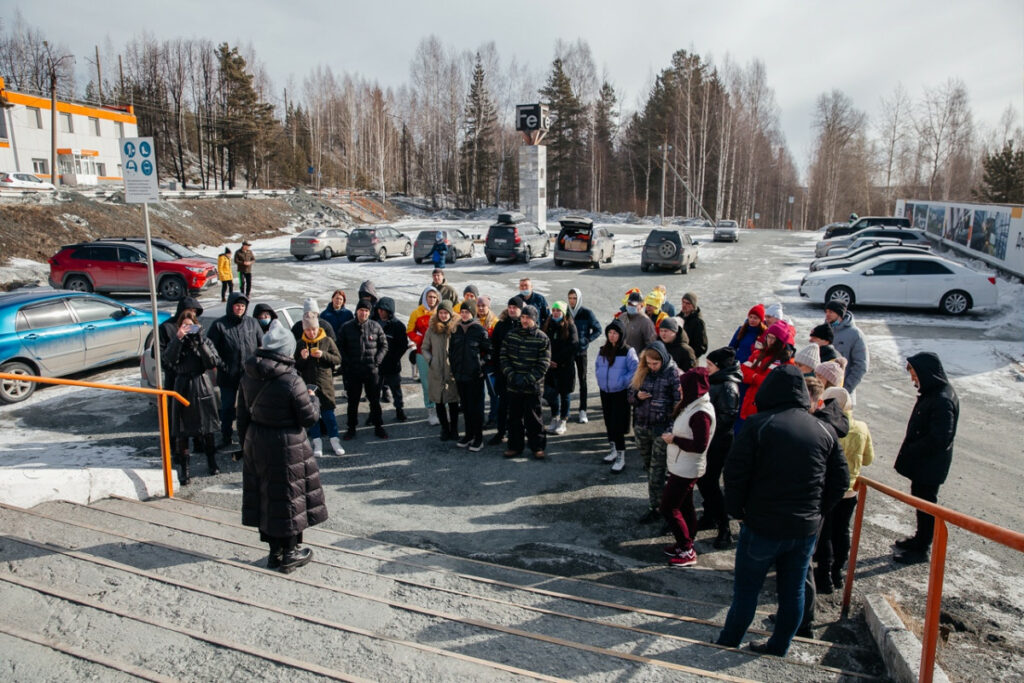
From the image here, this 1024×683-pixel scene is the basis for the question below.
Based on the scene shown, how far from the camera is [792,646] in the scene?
421 cm

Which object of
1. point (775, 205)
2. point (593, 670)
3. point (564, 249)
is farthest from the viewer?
point (775, 205)

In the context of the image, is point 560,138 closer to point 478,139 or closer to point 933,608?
point 478,139

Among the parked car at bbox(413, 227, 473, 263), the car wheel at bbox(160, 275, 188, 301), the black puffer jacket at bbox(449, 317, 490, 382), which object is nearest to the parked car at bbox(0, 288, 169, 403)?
the black puffer jacket at bbox(449, 317, 490, 382)

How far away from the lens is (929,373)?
18.1 feet

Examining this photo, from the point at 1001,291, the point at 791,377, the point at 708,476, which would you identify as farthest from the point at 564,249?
the point at 791,377

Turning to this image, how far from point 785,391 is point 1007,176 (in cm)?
4918

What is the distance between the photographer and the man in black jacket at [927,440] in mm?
5465

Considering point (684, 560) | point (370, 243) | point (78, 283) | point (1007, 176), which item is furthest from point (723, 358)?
point (1007, 176)

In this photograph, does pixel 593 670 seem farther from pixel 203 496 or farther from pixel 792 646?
pixel 203 496

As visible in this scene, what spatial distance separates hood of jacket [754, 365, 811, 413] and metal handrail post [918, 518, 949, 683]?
3.16ft

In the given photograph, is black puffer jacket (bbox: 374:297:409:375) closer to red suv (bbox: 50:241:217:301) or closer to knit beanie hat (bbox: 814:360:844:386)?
knit beanie hat (bbox: 814:360:844:386)

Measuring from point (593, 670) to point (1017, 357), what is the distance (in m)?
13.8

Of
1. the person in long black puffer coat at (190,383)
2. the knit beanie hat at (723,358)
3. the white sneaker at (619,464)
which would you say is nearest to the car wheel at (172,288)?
the person in long black puffer coat at (190,383)

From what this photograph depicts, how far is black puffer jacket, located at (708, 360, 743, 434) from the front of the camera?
5.69 m
